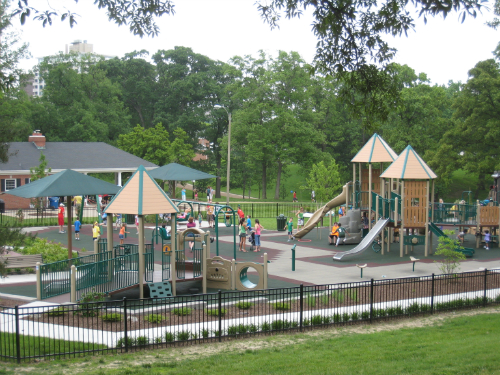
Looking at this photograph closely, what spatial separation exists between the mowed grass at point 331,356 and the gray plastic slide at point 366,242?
434 inches

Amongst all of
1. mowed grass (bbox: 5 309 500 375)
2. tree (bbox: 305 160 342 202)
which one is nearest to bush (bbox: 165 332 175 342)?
mowed grass (bbox: 5 309 500 375)

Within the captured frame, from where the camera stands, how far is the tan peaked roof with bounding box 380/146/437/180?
25484mm

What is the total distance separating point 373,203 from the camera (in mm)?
28125

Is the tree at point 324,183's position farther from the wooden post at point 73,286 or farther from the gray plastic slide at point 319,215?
the wooden post at point 73,286

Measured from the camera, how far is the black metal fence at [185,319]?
1069 centimetres

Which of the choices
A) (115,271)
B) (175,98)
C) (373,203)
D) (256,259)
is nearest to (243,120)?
(175,98)

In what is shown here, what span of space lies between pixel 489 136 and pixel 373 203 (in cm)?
2159

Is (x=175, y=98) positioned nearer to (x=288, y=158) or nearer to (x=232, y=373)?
(x=288, y=158)

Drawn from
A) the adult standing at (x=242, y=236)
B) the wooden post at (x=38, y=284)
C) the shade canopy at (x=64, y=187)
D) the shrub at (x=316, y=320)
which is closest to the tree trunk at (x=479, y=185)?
the adult standing at (x=242, y=236)

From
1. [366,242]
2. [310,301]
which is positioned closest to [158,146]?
[366,242]

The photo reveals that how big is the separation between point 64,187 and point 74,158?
27966 millimetres

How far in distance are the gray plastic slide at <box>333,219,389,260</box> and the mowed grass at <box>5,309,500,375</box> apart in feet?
36.2

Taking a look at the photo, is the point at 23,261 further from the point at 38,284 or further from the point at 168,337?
the point at 168,337

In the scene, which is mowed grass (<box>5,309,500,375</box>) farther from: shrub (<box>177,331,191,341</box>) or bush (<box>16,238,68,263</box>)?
bush (<box>16,238,68,263</box>)
